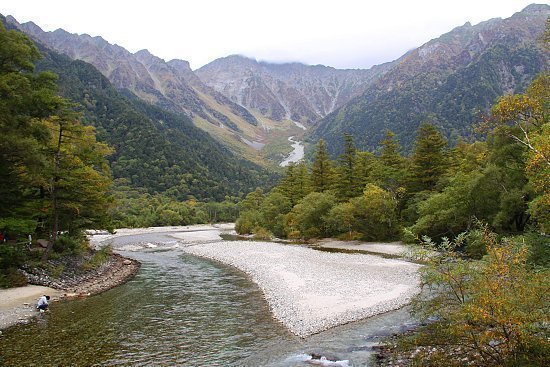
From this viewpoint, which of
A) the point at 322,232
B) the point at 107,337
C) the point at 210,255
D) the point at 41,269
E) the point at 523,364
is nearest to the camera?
the point at 523,364

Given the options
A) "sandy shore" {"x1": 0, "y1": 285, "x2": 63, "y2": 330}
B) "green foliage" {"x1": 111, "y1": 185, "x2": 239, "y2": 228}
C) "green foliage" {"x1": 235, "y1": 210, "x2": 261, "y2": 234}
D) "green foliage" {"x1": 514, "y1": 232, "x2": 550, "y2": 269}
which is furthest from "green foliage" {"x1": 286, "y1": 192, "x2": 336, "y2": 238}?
"green foliage" {"x1": 111, "y1": 185, "x2": 239, "y2": 228}

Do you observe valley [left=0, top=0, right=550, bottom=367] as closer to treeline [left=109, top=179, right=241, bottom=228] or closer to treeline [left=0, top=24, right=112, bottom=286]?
treeline [left=0, top=24, right=112, bottom=286]

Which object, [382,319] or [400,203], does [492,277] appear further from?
[400,203]

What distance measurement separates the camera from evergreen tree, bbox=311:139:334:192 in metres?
65.1

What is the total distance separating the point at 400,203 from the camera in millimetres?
51500

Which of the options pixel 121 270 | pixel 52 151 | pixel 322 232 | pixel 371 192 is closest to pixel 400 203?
pixel 371 192

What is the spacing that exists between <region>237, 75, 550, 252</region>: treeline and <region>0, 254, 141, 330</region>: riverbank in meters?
19.9

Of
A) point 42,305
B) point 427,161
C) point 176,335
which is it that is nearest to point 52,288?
point 42,305

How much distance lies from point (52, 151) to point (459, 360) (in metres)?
28.0

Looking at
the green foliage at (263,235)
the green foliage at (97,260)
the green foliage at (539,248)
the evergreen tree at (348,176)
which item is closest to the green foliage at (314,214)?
the evergreen tree at (348,176)

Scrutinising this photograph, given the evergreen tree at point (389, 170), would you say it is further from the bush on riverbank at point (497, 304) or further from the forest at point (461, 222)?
the bush on riverbank at point (497, 304)

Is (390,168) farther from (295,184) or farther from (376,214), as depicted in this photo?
(295,184)

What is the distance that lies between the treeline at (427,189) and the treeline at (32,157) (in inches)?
913

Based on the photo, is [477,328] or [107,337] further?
[107,337]
